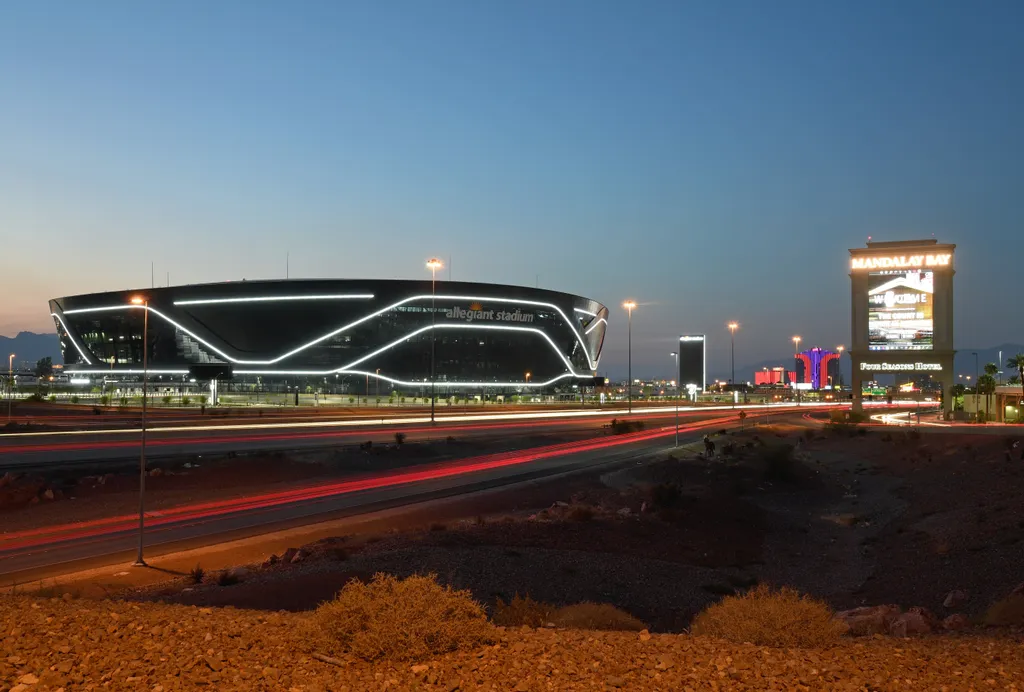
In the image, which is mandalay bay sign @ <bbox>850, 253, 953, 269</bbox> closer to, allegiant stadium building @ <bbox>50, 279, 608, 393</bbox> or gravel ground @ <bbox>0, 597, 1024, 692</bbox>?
allegiant stadium building @ <bbox>50, 279, 608, 393</bbox>

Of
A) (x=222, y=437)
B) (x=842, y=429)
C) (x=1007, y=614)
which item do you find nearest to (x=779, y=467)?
(x=842, y=429)

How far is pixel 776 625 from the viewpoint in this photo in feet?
31.3

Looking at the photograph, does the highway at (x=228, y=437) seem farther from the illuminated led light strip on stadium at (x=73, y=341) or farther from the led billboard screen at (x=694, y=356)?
the led billboard screen at (x=694, y=356)

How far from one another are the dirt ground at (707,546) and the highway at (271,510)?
12.0ft

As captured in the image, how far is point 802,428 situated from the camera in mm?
61625

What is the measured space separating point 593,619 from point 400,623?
4.02m

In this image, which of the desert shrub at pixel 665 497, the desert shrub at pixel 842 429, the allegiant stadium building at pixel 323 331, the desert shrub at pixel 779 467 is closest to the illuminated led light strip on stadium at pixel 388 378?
the allegiant stadium building at pixel 323 331

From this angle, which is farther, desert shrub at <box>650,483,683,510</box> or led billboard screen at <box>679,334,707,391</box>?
led billboard screen at <box>679,334,707,391</box>

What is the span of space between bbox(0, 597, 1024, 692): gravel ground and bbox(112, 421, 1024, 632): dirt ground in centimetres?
467

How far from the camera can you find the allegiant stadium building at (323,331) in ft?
348

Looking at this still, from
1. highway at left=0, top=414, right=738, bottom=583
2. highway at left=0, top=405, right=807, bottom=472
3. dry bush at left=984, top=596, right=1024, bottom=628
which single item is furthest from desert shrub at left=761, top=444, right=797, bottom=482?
dry bush at left=984, top=596, right=1024, bottom=628

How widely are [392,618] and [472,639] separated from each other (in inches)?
38.3

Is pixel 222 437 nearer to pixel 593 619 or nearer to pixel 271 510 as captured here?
pixel 271 510

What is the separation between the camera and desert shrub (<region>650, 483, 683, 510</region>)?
27.0m
